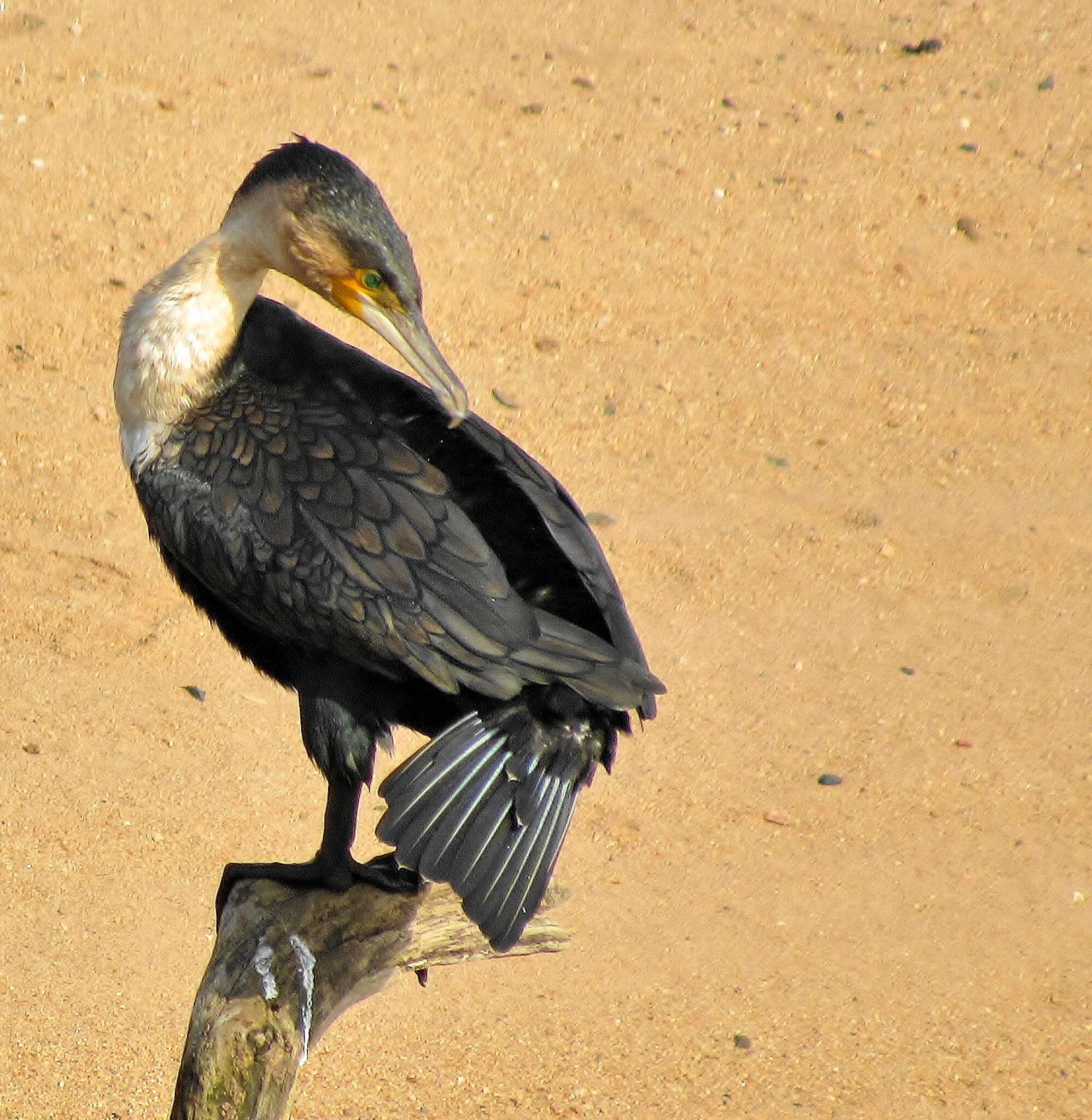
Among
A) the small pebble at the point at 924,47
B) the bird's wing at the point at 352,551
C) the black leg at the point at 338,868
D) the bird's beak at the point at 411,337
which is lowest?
the black leg at the point at 338,868

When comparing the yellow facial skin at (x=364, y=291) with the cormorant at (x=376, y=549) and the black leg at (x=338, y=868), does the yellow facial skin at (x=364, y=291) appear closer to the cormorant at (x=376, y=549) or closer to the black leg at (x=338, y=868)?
the cormorant at (x=376, y=549)

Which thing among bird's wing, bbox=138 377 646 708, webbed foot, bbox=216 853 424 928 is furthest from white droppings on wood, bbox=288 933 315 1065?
bird's wing, bbox=138 377 646 708

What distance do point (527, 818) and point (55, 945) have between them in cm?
200

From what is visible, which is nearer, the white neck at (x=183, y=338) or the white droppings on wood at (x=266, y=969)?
the white droppings on wood at (x=266, y=969)

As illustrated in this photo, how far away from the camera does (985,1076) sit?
420cm

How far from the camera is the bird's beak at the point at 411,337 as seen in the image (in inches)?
119

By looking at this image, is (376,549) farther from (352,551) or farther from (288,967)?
(288,967)

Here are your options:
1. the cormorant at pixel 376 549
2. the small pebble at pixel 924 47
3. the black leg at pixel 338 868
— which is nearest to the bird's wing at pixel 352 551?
the cormorant at pixel 376 549

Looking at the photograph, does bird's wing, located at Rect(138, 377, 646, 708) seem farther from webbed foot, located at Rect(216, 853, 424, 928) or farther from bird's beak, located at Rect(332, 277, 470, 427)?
webbed foot, located at Rect(216, 853, 424, 928)

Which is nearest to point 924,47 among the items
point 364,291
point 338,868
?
point 364,291

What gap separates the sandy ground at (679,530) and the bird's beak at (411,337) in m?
1.89

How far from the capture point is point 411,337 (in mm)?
3080

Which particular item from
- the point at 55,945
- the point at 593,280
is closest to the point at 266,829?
the point at 55,945

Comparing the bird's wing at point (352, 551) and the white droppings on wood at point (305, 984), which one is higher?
the bird's wing at point (352, 551)
